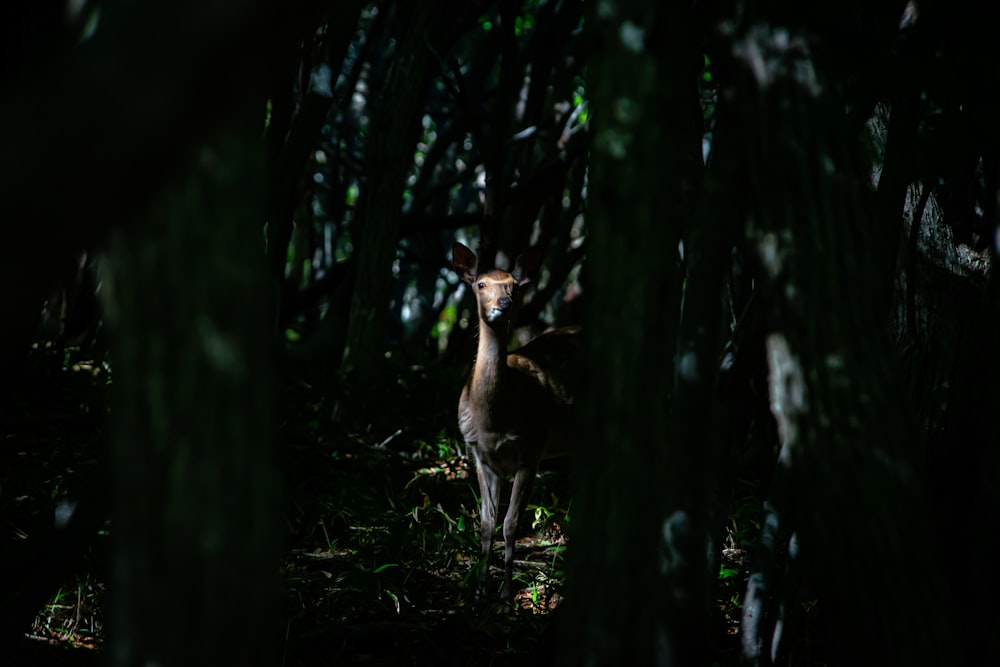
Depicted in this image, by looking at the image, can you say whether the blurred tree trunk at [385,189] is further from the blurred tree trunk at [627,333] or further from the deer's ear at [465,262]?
the blurred tree trunk at [627,333]

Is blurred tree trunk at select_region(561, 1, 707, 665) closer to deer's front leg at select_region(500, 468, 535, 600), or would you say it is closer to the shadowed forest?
the shadowed forest

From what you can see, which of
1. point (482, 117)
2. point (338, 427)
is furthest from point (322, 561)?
point (482, 117)

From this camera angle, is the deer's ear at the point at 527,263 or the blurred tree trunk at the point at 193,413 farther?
the deer's ear at the point at 527,263

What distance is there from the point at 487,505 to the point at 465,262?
181 centimetres

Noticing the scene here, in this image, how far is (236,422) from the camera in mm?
2191

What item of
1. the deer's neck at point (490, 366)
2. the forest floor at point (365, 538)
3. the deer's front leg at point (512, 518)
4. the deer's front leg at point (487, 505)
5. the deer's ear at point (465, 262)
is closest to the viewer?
the forest floor at point (365, 538)

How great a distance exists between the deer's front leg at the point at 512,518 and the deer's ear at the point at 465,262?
1463 mm

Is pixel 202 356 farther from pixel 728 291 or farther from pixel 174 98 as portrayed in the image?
pixel 728 291

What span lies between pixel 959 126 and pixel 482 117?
7749mm

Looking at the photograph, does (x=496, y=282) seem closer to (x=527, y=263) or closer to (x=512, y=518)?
A: (x=527, y=263)

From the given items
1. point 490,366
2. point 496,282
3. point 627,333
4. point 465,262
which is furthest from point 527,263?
point 627,333

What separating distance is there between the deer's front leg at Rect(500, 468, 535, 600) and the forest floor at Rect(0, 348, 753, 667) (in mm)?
104

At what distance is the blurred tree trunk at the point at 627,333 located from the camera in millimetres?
2564

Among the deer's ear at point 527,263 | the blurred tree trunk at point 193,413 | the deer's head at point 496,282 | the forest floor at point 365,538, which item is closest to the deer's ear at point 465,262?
the deer's head at point 496,282
